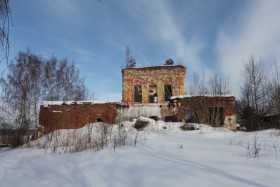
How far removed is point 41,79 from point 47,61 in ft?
6.55

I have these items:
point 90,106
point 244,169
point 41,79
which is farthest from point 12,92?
point 244,169

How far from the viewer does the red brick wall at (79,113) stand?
1873 cm

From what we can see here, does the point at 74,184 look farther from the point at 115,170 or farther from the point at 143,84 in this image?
the point at 143,84

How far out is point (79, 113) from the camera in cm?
1888

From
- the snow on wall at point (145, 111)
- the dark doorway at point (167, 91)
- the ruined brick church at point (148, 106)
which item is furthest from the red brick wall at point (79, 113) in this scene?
the dark doorway at point (167, 91)

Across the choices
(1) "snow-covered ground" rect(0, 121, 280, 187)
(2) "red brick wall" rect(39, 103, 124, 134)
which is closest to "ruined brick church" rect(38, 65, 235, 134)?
(2) "red brick wall" rect(39, 103, 124, 134)

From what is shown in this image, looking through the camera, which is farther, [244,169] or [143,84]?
[143,84]

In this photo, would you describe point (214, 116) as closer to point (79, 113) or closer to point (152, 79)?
point (79, 113)

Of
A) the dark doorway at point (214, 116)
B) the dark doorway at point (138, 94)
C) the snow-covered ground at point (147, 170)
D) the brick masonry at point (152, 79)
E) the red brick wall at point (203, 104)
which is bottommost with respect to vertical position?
the snow-covered ground at point (147, 170)

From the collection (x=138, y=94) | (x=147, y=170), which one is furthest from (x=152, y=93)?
(x=147, y=170)

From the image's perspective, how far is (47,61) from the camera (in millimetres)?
25375

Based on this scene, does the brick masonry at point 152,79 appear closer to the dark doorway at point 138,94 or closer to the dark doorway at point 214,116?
Answer: the dark doorway at point 138,94

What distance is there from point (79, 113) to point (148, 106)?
6.00 metres

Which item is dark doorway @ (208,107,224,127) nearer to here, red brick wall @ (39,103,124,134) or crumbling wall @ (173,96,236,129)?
crumbling wall @ (173,96,236,129)
